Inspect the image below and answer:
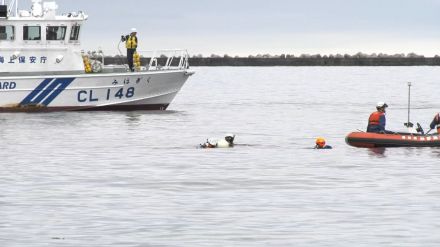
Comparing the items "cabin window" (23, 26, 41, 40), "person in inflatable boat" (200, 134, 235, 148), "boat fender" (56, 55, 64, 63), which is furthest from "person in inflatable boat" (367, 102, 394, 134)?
"cabin window" (23, 26, 41, 40)

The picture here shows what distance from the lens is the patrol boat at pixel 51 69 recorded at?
49.7 m

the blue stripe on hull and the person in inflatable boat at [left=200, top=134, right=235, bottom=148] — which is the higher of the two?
the blue stripe on hull

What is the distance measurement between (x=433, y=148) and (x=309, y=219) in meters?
14.6

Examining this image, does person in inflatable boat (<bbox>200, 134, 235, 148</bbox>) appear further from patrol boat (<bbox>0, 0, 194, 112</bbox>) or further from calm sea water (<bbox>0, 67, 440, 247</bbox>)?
patrol boat (<bbox>0, 0, 194, 112</bbox>)

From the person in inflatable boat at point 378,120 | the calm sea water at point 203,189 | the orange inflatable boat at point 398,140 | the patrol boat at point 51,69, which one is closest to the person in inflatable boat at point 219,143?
the calm sea water at point 203,189

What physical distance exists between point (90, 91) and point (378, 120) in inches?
751

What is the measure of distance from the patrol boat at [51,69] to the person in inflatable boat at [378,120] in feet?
58.6

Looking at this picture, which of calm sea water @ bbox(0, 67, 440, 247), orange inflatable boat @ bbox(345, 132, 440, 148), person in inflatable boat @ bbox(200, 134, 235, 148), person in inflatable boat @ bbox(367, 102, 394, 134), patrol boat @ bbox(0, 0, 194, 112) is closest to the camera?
calm sea water @ bbox(0, 67, 440, 247)

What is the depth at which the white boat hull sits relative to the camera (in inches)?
1955

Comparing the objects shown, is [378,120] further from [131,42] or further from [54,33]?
[54,33]

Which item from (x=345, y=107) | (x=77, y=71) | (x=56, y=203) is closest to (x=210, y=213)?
(x=56, y=203)

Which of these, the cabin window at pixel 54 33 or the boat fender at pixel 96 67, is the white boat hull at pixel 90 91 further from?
the cabin window at pixel 54 33

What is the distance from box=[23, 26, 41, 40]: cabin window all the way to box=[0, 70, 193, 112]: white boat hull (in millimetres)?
1833

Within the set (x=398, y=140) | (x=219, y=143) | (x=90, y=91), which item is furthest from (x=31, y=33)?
(x=398, y=140)
